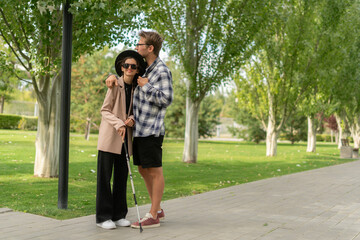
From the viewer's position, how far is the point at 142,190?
25.6 feet

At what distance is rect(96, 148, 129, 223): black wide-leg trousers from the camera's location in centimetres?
463

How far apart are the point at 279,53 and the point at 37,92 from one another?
12.3 meters

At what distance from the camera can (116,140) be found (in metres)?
4.64

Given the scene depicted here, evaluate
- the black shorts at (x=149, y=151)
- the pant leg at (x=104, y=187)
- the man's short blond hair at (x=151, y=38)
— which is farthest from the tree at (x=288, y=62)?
the pant leg at (x=104, y=187)

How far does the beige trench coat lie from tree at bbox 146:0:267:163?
941 centimetres

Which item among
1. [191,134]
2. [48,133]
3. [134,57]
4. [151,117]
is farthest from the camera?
[191,134]

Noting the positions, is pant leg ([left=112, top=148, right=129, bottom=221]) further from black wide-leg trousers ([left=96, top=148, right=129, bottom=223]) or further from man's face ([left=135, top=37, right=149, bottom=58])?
man's face ([left=135, top=37, right=149, bottom=58])

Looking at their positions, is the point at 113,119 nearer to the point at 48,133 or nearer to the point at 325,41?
the point at 48,133

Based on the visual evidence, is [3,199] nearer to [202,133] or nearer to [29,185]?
[29,185]

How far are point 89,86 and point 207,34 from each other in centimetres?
1480

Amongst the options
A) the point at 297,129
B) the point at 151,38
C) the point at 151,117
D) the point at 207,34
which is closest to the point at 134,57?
the point at 151,38

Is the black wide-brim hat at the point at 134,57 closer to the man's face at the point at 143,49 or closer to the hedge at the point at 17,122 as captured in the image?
the man's face at the point at 143,49

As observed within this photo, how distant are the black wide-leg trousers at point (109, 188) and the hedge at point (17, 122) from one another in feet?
113

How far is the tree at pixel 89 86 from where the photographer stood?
26953 mm
